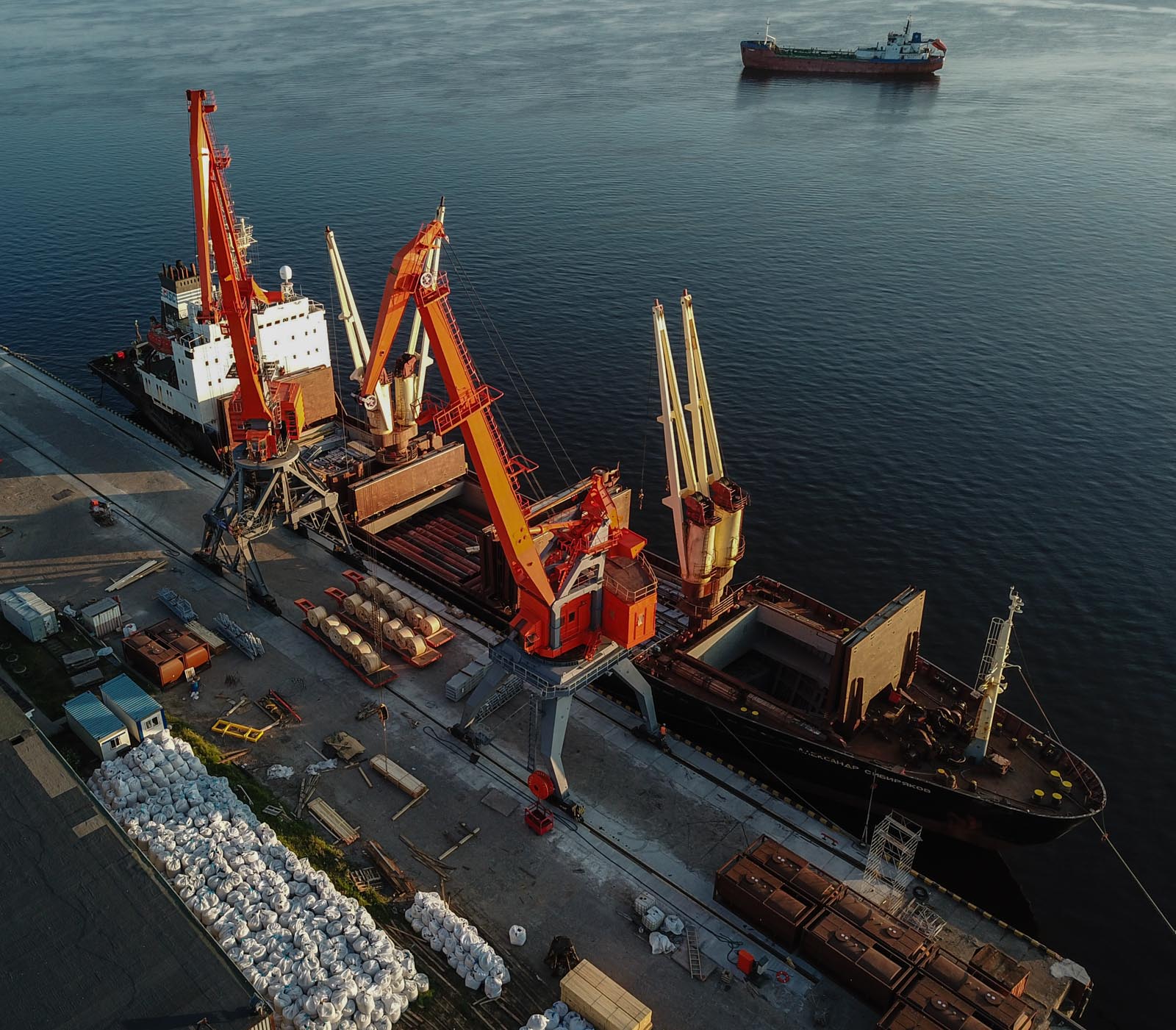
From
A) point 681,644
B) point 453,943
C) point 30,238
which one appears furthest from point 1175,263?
point 30,238

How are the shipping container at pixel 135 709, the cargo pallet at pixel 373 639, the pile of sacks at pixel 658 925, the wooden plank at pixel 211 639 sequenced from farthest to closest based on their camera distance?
the wooden plank at pixel 211 639, the cargo pallet at pixel 373 639, the shipping container at pixel 135 709, the pile of sacks at pixel 658 925

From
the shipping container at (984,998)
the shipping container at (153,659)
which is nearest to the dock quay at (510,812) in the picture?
the shipping container at (984,998)

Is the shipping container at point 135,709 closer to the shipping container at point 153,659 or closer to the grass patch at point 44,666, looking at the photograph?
the shipping container at point 153,659

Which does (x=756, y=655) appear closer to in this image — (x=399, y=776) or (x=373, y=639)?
(x=373, y=639)

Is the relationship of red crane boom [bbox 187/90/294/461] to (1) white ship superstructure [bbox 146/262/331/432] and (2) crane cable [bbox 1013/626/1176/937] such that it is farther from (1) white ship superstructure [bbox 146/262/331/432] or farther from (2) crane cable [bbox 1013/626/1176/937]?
(2) crane cable [bbox 1013/626/1176/937]

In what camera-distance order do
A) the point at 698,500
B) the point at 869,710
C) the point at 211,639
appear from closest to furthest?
1. the point at 869,710
2. the point at 698,500
3. the point at 211,639

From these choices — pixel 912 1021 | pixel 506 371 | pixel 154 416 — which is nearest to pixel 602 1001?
pixel 912 1021

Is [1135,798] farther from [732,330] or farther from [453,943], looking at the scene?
[732,330]
